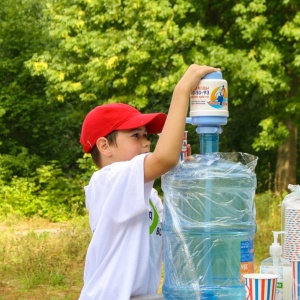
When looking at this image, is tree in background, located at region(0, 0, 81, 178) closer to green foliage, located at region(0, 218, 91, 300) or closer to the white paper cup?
green foliage, located at region(0, 218, 91, 300)

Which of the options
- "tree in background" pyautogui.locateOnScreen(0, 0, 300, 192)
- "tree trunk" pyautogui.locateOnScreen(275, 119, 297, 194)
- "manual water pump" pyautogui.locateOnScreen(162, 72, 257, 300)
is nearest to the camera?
"manual water pump" pyautogui.locateOnScreen(162, 72, 257, 300)

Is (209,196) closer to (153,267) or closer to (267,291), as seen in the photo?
(153,267)

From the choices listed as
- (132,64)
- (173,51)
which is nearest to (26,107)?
(132,64)

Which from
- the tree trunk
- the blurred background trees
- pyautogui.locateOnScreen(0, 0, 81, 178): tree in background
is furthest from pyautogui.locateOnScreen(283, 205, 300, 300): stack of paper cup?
pyautogui.locateOnScreen(0, 0, 81, 178): tree in background

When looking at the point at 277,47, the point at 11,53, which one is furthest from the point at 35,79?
the point at 277,47

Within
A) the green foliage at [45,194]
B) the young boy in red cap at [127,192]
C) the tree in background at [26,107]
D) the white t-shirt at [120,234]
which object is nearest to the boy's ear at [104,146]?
the young boy in red cap at [127,192]

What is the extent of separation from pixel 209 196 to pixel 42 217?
13.9 m

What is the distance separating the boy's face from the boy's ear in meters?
0.02

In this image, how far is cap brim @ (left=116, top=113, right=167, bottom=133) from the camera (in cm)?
316

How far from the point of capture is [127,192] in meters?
2.94

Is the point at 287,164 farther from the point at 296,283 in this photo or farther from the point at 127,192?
the point at 296,283

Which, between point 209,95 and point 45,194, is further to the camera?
point 45,194

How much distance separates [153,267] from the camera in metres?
3.15

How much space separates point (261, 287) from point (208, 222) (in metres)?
0.52
